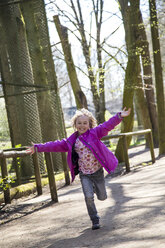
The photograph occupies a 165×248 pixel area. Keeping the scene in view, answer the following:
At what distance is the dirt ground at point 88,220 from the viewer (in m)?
3.98

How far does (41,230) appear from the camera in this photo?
5.03 meters

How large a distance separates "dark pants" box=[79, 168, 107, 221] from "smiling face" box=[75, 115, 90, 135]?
53cm

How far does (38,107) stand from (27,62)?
4.47 feet

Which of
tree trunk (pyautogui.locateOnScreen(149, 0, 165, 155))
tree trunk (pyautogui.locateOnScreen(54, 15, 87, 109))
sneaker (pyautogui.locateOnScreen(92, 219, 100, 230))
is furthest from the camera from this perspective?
tree trunk (pyautogui.locateOnScreen(54, 15, 87, 109))

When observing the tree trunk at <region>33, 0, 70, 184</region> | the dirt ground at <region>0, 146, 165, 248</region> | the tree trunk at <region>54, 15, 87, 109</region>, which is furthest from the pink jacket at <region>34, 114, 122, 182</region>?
the tree trunk at <region>54, 15, 87, 109</region>

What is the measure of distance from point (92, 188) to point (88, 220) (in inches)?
26.7

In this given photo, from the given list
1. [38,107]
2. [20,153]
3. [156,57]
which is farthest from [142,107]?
[20,153]

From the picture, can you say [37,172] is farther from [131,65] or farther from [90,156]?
[131,65]

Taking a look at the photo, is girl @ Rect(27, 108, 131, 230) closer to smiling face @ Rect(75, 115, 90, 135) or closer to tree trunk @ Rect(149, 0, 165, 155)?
smiling face @ Rect(75, 115, 90, 135)

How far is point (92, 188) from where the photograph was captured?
4.69 metres

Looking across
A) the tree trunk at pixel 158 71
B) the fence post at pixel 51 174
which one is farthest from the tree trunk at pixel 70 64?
the fence post at pixel 51 174

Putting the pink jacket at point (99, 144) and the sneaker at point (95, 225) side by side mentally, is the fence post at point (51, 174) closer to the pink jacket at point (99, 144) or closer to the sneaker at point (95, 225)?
the pink jacket at point (99, 144)

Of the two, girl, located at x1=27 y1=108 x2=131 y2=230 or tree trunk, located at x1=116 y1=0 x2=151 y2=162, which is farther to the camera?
tree trunk, located at x1=116 y1=0 x2=151 y2=162

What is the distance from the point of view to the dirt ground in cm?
398
